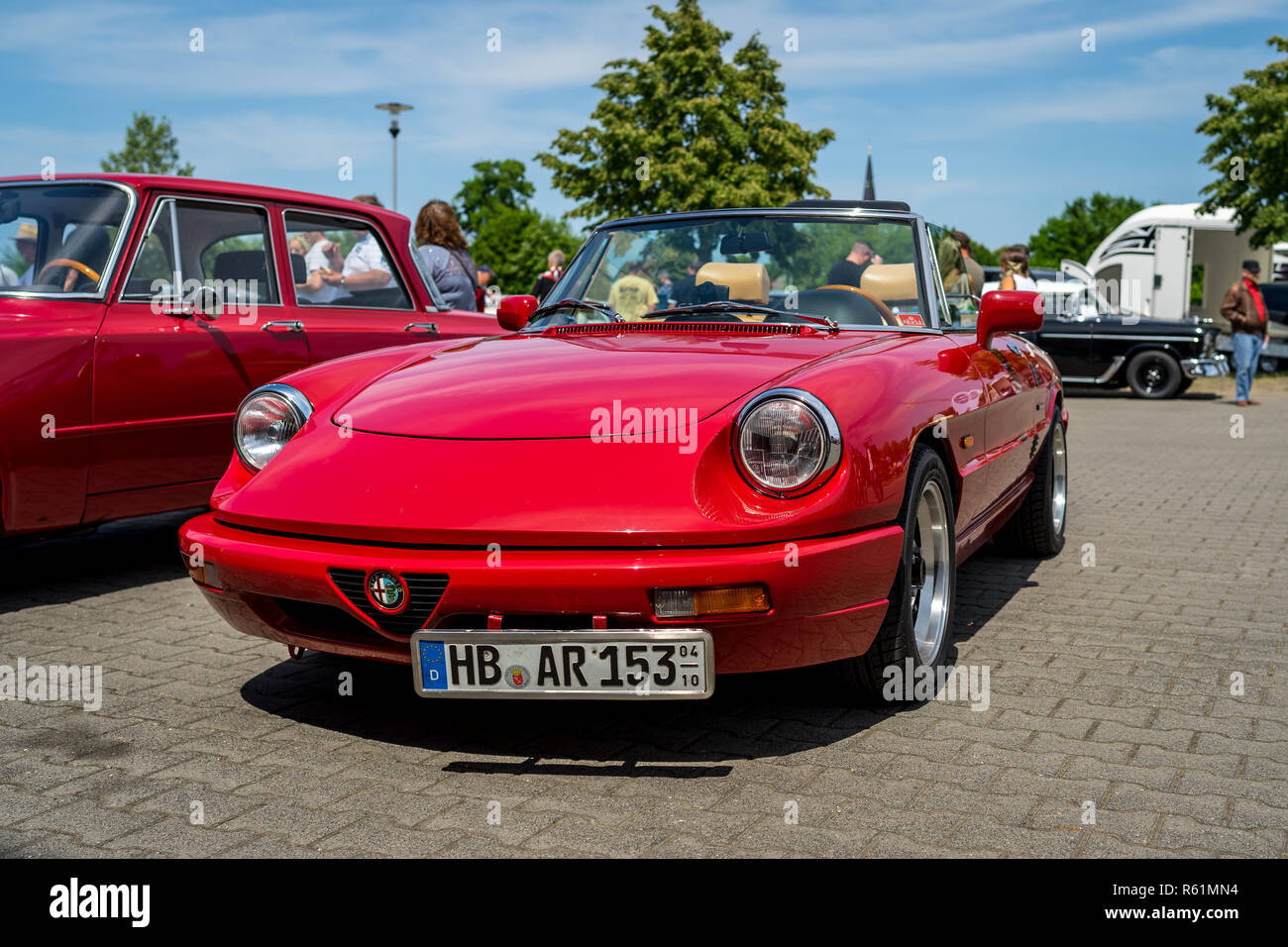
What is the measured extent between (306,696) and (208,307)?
2.43 m

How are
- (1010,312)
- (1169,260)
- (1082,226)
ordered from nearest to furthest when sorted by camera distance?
(1010,312) < (1169,260) < (1082,226)

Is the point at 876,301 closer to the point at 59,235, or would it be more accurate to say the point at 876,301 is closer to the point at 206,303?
the point at 206,303

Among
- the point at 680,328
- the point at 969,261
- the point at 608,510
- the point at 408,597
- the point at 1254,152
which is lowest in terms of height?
the point at 408,597

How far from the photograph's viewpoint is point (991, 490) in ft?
14.4

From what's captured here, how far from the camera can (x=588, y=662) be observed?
110 inches

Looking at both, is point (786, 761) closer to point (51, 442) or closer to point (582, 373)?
point (582, 373)

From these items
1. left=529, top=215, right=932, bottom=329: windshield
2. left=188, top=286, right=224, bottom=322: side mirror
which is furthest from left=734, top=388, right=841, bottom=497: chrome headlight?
left=188, top=286, right=224, bottom=322: side mirror

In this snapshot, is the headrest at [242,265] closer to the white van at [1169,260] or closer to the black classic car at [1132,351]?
the black classic car at [1132,351]

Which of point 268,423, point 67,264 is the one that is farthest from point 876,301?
point 67,264

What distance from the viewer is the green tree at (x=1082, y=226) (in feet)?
308

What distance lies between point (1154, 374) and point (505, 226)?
51094 millimetres

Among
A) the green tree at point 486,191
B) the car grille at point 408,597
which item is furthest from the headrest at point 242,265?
the green tree at point 486,191
